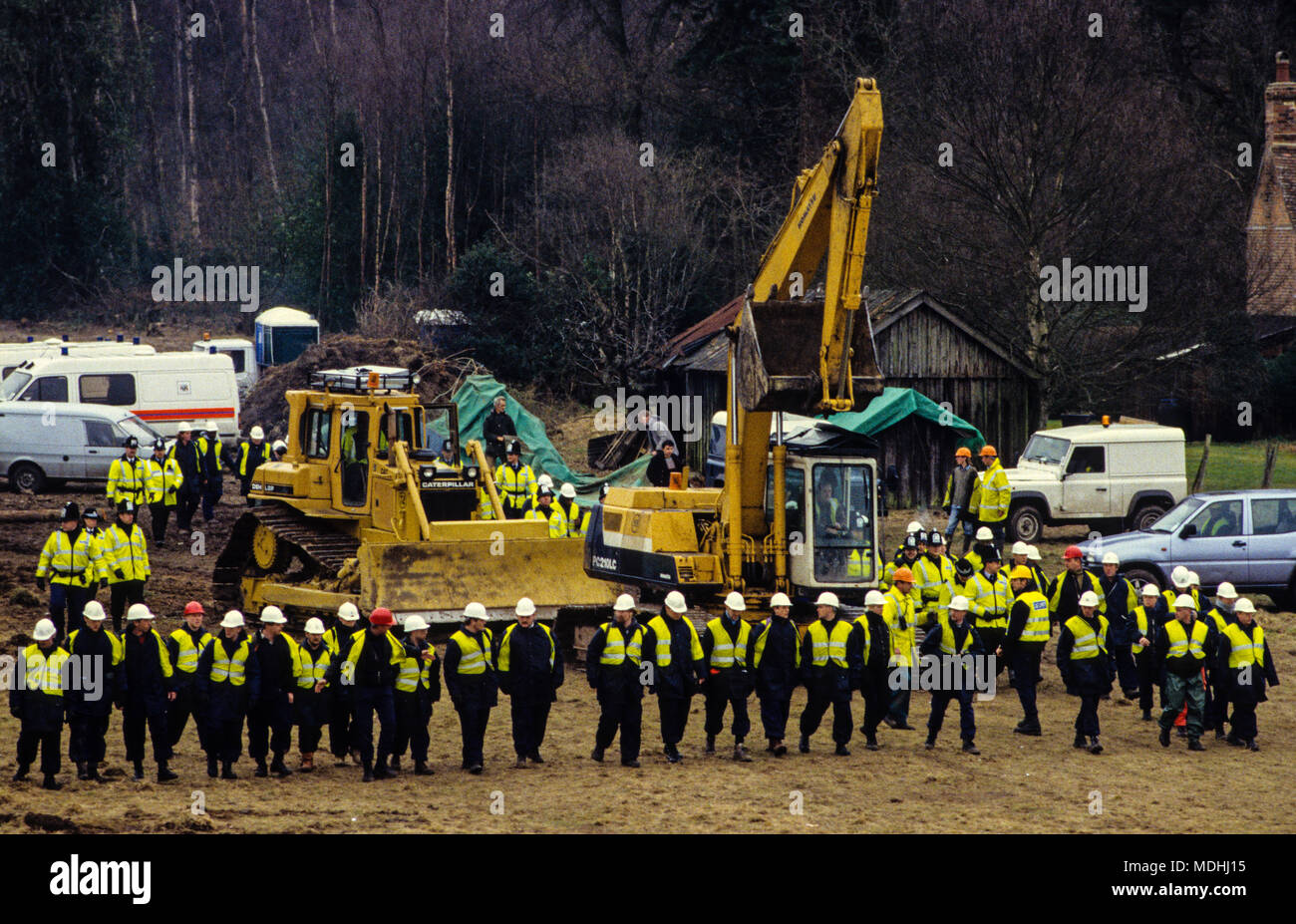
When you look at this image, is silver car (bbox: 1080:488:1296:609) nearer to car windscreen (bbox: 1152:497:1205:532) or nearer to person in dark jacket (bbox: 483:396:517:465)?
car windscreen (bbox: 1152:497:1205:532)

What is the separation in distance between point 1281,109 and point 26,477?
3735 cm

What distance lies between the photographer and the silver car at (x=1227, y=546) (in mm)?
22734

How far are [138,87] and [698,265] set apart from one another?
3126 cm

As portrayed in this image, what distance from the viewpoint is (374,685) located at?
14.0m

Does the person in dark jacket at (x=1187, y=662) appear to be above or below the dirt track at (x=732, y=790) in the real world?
above

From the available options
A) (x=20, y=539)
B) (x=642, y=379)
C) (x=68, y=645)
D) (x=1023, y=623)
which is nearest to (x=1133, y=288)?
(x=642, y=379)

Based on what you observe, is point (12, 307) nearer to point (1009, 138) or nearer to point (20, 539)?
point (20, 539)

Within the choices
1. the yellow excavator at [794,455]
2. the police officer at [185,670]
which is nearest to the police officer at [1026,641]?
the yellow excavator at [794,455]

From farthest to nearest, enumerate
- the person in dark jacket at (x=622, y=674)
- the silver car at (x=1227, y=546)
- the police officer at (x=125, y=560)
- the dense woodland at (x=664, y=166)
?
1. the dense woodland at (x=664, y=166)
2. the silver car at (x=1227, y=546)
3. the police officer at (x=125, y=560)
4. the person in dark jacket at (x=622, y=674)

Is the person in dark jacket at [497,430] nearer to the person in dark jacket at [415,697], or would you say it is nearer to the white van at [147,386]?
the white van at [147,386]

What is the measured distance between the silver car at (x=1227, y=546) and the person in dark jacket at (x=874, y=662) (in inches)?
321

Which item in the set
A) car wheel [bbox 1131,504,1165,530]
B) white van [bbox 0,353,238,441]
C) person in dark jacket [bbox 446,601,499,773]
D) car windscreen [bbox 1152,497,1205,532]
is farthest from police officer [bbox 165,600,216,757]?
white van [bbox 0,353,238,441]

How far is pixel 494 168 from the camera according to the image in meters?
50.6

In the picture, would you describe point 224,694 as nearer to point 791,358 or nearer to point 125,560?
point 125,560
